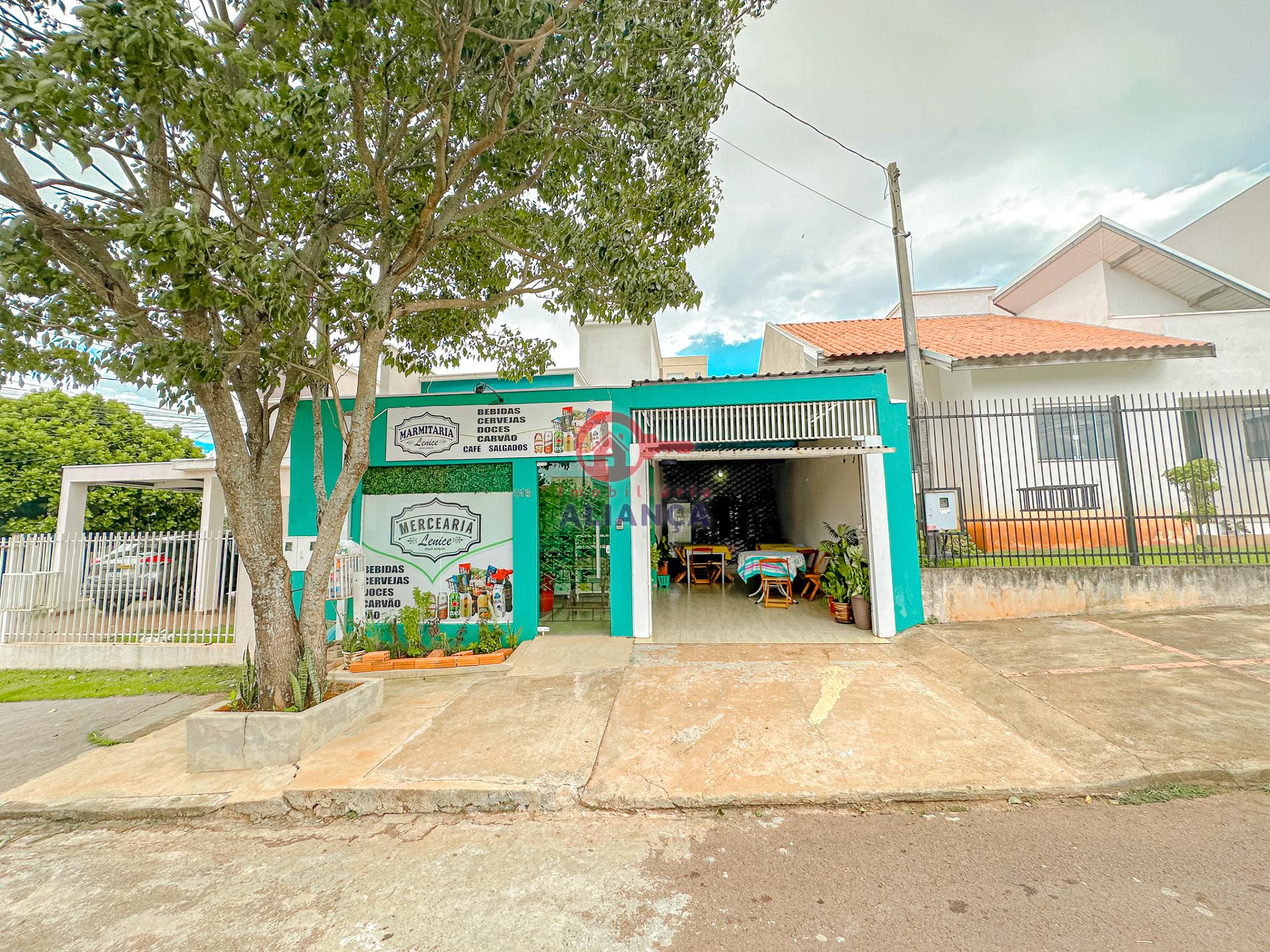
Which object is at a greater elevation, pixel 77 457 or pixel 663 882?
pixel 77 457

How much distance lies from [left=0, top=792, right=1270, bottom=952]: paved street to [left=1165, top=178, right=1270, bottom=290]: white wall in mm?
19628

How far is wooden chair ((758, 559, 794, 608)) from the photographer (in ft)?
27.0

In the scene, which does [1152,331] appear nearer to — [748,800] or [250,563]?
[748,800]

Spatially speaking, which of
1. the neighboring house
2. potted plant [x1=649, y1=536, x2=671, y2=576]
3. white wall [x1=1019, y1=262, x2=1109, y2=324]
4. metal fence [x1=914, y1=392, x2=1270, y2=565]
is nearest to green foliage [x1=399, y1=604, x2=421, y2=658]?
potted plant [x1=649, y1=536, x2=671, y2=576]

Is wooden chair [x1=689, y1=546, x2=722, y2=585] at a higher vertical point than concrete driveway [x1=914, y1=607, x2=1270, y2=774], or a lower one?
higher

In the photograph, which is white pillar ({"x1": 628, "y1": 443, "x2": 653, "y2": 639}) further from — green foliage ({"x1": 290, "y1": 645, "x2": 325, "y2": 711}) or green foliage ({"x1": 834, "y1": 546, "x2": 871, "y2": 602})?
green foliage ({"x1": 290, "y1": 645, "x2": 325, "y2": 711})

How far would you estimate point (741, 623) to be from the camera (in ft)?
A: 23.7

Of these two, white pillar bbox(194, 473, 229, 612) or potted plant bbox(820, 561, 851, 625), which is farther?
potted plant bbox(820, 561, 851, 625)

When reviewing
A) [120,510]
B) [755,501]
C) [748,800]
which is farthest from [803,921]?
[120,510]

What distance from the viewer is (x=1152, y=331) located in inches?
435

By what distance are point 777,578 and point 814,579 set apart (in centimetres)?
101

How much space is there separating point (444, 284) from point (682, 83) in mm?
3502

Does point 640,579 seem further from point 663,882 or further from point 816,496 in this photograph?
point 816,496

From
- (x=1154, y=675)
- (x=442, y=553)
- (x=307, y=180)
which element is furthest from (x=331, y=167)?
(x=1154, y=675)
